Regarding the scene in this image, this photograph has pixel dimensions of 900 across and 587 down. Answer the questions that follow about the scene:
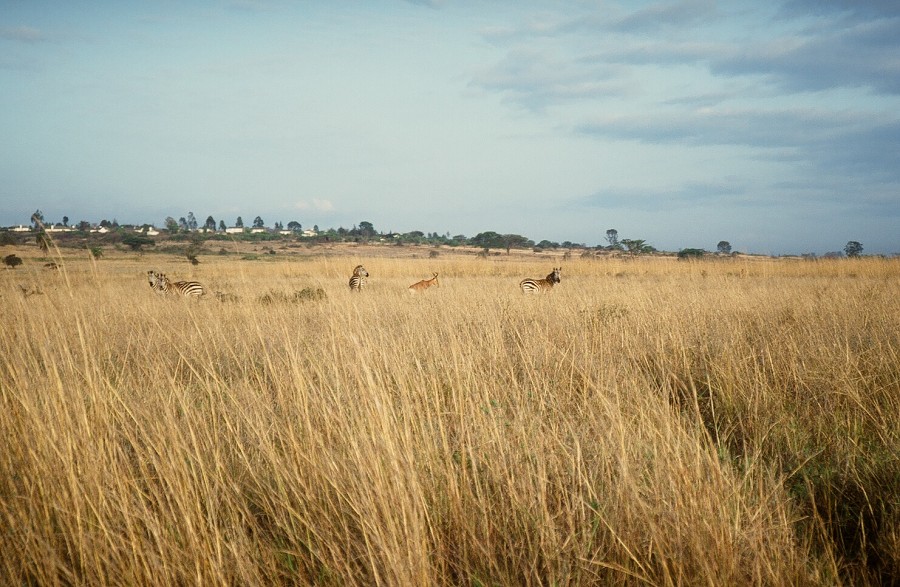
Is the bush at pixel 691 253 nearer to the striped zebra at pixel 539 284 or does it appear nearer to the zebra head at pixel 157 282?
the striped zebra at pixel 539 284

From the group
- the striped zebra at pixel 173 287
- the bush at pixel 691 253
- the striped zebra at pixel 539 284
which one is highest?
the bush at pixel 691 253

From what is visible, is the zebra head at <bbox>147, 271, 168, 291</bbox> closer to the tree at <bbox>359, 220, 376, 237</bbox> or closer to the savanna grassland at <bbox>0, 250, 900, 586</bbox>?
the savanna grassland at <bbox>0, 250, 900, 586</bbox>

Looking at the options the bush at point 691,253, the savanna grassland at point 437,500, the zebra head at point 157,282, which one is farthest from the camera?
the bush at point 691,253

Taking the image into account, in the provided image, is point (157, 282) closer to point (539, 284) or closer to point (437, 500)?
point (539, 284)

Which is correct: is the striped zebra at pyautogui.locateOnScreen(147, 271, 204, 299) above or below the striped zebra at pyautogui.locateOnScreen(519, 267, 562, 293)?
below

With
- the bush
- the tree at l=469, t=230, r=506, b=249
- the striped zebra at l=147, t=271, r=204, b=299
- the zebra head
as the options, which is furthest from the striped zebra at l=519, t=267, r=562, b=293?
the tree at l=469, t=230, r=506, b=249

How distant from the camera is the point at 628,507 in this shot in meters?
1.99

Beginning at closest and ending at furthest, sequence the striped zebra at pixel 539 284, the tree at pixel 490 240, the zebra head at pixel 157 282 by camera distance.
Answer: the zebra head at pixel 157 282 → the striped zebra at pixel 539 284 → the tree at pixel 490 240

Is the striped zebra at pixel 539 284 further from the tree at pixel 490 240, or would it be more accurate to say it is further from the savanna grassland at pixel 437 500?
the tree at pixel 490 240

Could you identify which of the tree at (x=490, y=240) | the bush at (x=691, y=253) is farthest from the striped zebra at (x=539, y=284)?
the tree at (x=490, y=240)

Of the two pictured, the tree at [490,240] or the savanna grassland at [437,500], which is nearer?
the savanna grassland at [437,500]

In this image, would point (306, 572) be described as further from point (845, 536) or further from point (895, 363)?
point (895, 363)

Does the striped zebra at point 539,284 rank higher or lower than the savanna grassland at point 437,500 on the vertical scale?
higher

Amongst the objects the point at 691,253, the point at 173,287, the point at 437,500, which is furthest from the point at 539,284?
the point at 691,253
